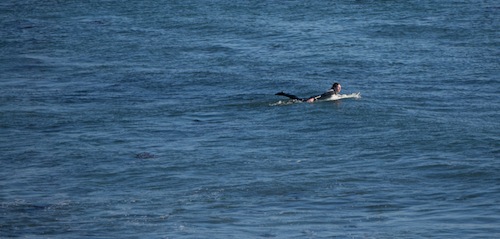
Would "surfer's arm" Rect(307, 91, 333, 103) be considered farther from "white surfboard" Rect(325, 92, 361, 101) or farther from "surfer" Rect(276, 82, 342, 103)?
"white surfboard" Rect(325, 92, 361, 101)

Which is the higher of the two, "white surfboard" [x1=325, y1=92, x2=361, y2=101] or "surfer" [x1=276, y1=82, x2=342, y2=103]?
"surfer" [x1=276, y1=82, x2=342, y2=103]

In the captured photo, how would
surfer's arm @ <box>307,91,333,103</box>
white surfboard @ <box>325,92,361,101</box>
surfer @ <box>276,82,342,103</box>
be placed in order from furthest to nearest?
white surfboard @ <box>325,92,361,101</box>
surfer's arm @ <box>307,91,333,103</box>
surfer @ <box>276,82,342,103</box>

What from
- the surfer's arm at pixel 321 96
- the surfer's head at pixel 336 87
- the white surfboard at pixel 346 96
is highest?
the surfer's head at pixel 336 87

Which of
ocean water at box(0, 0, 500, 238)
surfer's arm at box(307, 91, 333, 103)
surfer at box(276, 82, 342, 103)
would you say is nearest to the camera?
ocean water at box(0, 0, 500, 238)

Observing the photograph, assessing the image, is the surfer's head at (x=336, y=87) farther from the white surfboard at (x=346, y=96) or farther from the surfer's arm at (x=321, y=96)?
the white surfboard at (x=346, y=96)

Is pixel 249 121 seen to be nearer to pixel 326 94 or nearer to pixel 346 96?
pixel 326 94

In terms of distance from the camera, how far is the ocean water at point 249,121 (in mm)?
21859

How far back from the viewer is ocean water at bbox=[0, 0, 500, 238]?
861 inches

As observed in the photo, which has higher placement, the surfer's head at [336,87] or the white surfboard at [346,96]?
the surfer's head at [336,87]

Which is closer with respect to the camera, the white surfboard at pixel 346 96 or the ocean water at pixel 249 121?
the ocean water at pixel 249 121

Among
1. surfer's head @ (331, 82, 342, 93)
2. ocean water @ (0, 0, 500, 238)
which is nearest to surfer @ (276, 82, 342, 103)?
surfer's head @ (331, 82, 342, 93)

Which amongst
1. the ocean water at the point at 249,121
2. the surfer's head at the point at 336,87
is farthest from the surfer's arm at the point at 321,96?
the surfer's head at the point at 336,87

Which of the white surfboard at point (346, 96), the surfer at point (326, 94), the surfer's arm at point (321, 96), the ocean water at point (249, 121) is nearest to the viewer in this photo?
the ocean water at point (249, 121)

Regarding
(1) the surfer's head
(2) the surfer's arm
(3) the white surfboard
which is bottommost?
(3) the white surfboard
